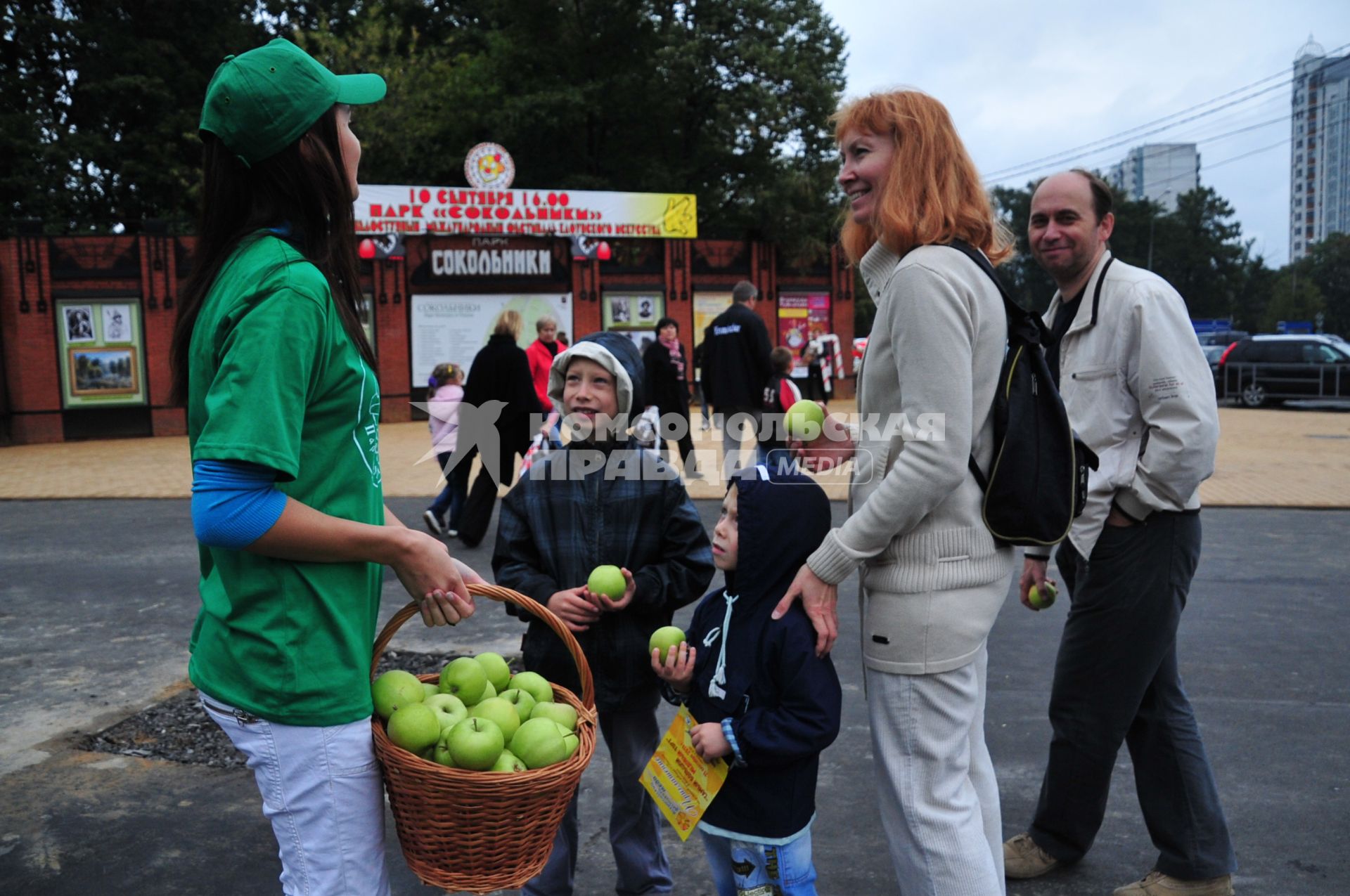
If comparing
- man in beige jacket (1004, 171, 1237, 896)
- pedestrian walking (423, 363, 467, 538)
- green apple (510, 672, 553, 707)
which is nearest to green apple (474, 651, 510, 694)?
green apple (510, 672, 553, 707)

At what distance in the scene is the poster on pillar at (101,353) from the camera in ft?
70.3

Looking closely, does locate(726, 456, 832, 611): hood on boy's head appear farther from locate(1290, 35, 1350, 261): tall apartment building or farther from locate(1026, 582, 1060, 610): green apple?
locate(1290, 35, 1350, 261): tall apartment building

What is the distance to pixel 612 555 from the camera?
3.18 m

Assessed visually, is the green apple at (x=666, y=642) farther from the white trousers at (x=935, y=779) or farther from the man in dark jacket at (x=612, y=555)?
the white trousers at (x=935, y=779)

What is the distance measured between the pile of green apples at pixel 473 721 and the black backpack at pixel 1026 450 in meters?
1.08

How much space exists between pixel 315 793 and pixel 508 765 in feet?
1.16

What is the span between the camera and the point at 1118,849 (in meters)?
3.62

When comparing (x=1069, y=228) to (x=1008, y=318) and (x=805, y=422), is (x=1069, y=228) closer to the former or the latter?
(x=1008, y=318)

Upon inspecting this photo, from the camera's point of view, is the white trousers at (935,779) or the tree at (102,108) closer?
the white trousers at (935,779)

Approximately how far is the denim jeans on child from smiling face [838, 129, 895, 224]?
1545mm

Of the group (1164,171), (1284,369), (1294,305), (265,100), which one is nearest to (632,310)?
(1284,369)

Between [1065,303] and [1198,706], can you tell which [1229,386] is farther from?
[1065,303]

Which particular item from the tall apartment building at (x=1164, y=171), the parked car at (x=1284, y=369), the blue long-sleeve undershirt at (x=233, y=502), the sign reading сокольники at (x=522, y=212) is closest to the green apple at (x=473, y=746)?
the blue long-sleeve undershirt at (x=233, y=502)

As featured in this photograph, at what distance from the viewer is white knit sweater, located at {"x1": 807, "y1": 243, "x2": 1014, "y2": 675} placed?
7.55 ft
